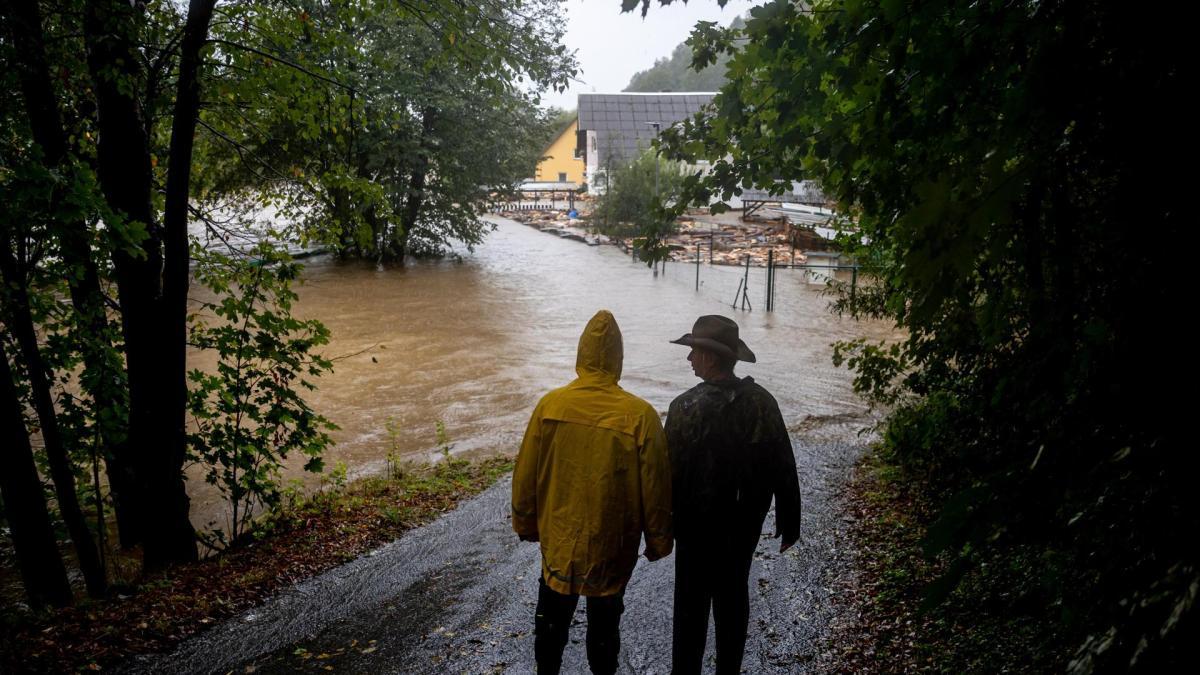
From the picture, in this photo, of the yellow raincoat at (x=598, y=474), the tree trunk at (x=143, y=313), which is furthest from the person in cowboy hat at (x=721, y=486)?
the tree trunk at (x=143, y=313)

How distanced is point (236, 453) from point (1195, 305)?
21.8ft

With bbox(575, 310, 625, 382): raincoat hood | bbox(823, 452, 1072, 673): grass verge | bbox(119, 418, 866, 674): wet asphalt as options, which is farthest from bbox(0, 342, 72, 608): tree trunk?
bbox(823, 452, 1072, 673): grass verge

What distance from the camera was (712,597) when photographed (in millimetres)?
3646

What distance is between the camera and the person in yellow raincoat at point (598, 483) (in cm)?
332

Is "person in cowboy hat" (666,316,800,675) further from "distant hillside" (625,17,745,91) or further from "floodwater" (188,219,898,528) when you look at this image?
"distant hillside" (625,17,745,91)

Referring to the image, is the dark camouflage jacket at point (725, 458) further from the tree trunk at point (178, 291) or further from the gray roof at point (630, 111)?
the gray roof at point (630, 111)

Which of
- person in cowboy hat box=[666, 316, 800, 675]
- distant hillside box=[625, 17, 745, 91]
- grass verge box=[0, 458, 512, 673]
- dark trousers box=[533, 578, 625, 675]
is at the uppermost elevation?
distant hillside box=[625, 17, 745, 91]

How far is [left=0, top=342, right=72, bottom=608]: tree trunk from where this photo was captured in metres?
5.26

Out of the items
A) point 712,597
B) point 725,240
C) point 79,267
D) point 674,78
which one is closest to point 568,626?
point 712,597

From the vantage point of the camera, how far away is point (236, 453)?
6.71 m

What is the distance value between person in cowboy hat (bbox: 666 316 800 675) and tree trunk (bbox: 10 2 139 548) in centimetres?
384

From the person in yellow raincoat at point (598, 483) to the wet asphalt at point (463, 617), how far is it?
92cm

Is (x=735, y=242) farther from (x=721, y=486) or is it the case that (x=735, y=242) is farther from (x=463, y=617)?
(x=721, y=486)

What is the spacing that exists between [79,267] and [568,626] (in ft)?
12.5
